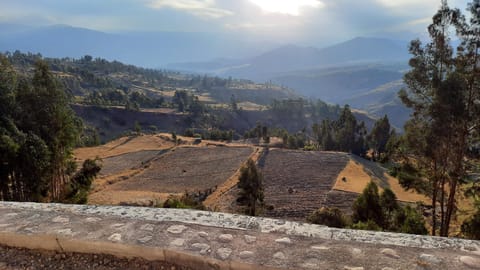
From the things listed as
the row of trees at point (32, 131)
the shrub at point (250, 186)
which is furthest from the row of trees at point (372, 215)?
the row of trees at point (32, 131)

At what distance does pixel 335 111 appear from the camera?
138 m

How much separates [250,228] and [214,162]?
38.6m

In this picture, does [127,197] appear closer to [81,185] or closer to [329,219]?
[81,185]

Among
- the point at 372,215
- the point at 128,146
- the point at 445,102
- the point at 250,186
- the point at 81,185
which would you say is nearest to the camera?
the point at 445,102

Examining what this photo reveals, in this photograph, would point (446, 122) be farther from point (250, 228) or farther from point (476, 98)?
point (250, 228)

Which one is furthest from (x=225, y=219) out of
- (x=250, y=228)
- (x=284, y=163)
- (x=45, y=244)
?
(x=284, y=163)

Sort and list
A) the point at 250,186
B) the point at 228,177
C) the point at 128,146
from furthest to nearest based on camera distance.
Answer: the point at 128,146
the point at 228,177
the point at 250,186

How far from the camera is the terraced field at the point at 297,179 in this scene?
27359mm

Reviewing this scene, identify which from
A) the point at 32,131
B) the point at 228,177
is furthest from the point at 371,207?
the point at 228,177

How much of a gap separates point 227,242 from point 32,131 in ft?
48.4

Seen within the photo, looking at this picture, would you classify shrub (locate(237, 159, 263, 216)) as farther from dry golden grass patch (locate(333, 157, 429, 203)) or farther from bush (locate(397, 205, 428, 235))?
dry golden grass patch (locate(333, 157, 429, 203))

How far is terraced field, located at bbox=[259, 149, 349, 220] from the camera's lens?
27359 millimetres

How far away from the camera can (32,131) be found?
15648mm

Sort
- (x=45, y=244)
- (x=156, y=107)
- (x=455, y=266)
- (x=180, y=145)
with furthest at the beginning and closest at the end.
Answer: (x=156, y=107), (x=180, y=145), (x=45, y=244), (x=455, y=266)
